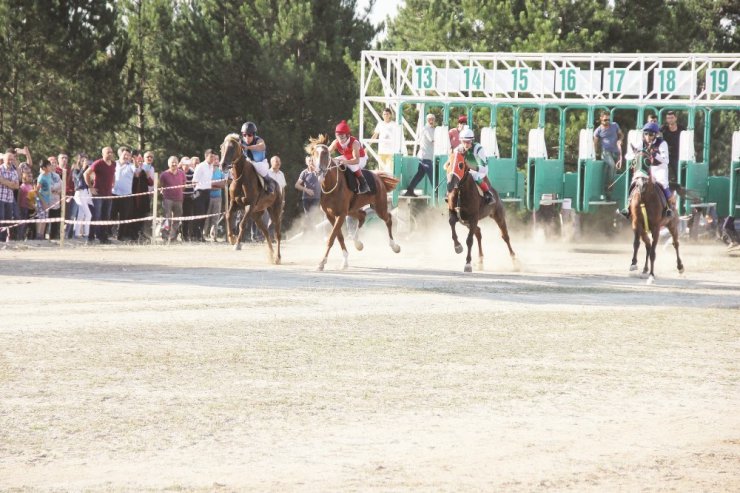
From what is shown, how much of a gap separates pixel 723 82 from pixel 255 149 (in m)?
12.2

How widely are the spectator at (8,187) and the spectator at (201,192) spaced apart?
4829 millimetres

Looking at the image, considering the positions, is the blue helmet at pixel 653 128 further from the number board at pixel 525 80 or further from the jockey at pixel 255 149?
the number board at pixel 525 80

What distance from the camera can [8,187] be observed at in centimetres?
2588

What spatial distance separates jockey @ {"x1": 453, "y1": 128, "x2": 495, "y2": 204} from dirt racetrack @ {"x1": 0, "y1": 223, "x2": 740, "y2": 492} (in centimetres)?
282

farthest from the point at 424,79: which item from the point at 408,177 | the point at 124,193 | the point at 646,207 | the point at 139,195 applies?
the point at 646,207

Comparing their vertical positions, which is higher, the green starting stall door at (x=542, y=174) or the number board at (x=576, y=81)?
the number board at (x=576, y=81)

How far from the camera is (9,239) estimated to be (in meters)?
26.7

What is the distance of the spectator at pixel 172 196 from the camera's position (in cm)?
2922

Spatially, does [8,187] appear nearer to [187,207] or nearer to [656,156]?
[187,207]

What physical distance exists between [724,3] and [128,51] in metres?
26.5

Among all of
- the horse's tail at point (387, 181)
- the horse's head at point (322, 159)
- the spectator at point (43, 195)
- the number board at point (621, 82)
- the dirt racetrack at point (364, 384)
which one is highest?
the number board at point (621, 82)

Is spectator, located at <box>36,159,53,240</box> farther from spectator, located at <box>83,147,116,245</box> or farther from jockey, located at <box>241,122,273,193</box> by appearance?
jockey, located at <box>241,122,273,193</box>

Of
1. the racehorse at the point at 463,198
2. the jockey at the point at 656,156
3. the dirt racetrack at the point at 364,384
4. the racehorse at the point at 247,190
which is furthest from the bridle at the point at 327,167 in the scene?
the jockey at the point at 656,156

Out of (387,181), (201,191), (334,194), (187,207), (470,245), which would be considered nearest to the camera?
(470,245)
